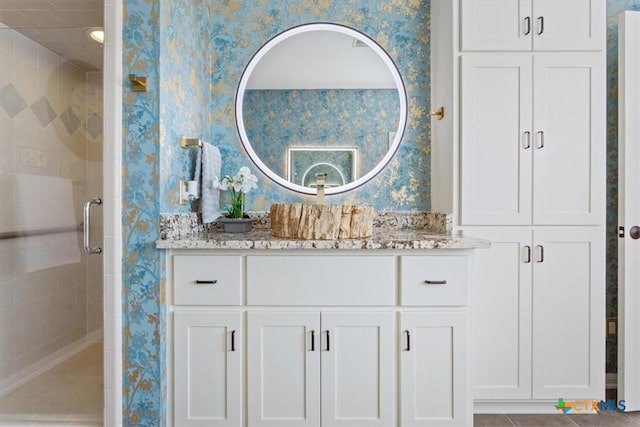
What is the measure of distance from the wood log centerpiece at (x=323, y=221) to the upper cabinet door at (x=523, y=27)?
1.06 m

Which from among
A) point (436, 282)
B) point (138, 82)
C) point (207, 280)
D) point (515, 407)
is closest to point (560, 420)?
point (515, 407)

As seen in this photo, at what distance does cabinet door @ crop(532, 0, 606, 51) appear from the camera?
2092 millimetres

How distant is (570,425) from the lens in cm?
207

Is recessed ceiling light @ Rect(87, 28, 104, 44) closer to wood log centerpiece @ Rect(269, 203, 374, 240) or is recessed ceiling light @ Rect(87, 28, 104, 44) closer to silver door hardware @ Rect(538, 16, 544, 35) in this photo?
wood log centerpiece @ Rect(269, 203, 374, 240)

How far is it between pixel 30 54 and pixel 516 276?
2.80 m

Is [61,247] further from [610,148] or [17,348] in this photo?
[610,148]

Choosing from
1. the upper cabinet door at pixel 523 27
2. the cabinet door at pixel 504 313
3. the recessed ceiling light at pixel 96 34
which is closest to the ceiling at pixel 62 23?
the recessed ceiling light at pixel 96 34

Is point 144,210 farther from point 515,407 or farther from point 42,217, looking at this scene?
point 515,407

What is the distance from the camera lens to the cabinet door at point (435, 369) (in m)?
1.80

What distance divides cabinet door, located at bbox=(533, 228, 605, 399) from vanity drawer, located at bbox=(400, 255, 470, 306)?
1.87ft

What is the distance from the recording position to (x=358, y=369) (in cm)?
182

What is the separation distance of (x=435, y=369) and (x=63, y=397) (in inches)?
70.2

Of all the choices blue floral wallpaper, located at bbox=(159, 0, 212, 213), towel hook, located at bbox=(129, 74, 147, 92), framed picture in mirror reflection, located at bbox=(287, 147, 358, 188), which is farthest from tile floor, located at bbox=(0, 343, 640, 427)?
framed picture in mirror reflection, located at bbox=(287, 147, 358, 188)

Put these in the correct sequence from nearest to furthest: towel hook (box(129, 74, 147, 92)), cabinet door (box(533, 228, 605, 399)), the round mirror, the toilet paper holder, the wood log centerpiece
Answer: towel hook (box(129, 74, 147, 92)) → the wood log centerpiece → the toilet paper holder → cabinet door (box(533, 228, 605, 399)) → the round mirror
